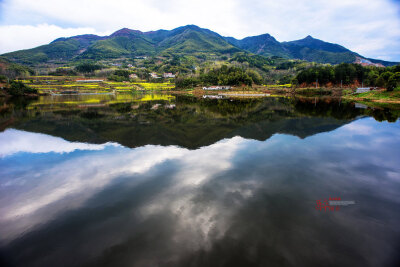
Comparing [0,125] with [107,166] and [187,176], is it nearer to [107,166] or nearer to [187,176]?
[107,166]

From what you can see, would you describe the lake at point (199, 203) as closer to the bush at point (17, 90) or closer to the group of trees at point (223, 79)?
the bush at point (17, 90)

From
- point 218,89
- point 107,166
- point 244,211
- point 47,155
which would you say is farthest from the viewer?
point 218,89

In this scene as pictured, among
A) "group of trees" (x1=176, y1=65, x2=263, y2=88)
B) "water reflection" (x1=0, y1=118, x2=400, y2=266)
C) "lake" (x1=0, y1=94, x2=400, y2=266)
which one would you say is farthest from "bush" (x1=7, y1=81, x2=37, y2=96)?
"water reflection" (x1=0, y1=118, x2=400, y2=266)

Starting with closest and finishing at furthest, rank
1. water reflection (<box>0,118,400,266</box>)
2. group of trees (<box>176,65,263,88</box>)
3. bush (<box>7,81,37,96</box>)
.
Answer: water reflection (<box>0,118,400,266</box>) < bush (<box>7,81,37,96</box>) < group of trees (<box>176,65,263,88</box>)

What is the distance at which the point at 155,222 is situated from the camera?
743 cm

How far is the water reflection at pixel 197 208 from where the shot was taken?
19.9ft

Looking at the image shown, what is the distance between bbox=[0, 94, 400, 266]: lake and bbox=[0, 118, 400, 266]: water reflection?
0.04 meters

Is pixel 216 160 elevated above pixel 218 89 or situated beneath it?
situated beneath

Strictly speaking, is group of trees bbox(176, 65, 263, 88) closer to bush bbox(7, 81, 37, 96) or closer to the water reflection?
bush bbox(7, 81, 37, 96)

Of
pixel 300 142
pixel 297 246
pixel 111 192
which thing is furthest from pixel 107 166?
pixel 300 142

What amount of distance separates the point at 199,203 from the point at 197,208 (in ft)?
1.17

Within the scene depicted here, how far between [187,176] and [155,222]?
3.97 m

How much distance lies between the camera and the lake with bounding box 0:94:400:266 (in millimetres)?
6098

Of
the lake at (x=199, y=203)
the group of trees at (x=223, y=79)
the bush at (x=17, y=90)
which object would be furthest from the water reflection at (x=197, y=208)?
the group of trees at (x=223, y=79)
